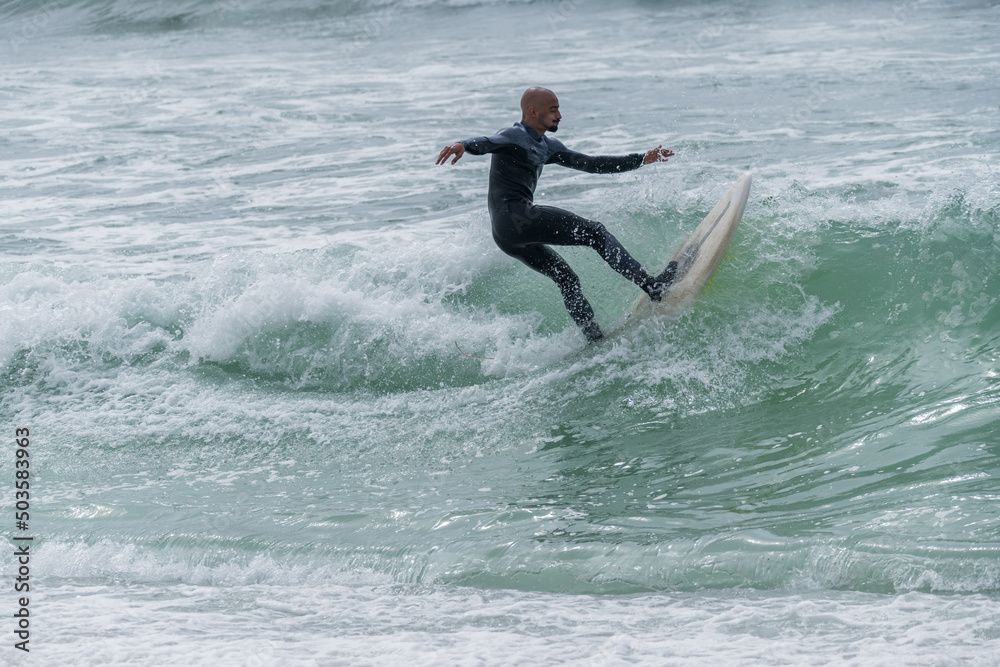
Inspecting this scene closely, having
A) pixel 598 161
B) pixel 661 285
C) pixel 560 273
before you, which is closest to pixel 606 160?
pixel 598 161

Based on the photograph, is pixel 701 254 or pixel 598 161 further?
pixel 701 254

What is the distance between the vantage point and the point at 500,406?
242 inches

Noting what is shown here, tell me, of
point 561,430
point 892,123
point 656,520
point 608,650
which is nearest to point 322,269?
point 561,430

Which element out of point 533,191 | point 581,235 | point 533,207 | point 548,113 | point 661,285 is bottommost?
point 661,285

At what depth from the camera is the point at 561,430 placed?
19.1 feet

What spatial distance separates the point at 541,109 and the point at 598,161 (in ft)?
1.91

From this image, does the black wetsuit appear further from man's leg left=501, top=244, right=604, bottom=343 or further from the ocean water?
the ocean water

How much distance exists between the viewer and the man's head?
19.7 ft

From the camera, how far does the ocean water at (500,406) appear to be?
148 inches

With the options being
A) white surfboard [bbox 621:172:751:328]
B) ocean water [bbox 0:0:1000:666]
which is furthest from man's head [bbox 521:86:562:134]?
ocean water [bbox 0:0:1000:666]

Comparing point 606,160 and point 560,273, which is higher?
point 606,160

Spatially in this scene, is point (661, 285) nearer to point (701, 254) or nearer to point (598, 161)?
point (701, 254)

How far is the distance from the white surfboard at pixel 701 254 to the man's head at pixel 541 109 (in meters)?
1.46

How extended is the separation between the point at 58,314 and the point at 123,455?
2493mm
